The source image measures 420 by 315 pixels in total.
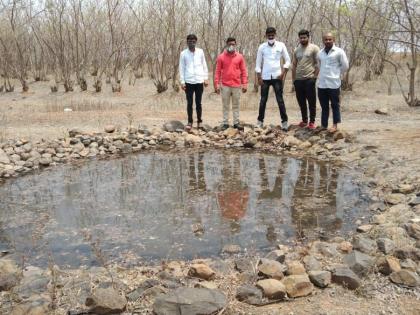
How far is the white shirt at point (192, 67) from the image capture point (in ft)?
23.5

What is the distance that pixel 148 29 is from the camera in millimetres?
15805

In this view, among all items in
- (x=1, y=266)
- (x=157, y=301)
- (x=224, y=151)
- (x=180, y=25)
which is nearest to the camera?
(x=157, y=301)

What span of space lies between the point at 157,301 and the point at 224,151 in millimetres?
4405

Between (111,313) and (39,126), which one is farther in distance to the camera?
(39,126)

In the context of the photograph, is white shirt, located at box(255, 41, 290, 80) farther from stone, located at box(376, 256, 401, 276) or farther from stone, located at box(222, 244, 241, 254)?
stone, located at box(376, 256, 401, 276)

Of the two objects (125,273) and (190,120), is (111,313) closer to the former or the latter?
(125,273)

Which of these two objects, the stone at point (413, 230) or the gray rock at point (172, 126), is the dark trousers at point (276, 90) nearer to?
the gray rock at point (172, 126)

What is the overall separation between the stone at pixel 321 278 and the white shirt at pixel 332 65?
4098mm

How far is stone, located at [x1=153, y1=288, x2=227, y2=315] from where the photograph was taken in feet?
8.26

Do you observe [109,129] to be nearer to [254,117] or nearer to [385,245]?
[254,117]

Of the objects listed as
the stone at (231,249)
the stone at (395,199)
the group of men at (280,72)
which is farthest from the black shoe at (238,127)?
the stone at (231,249)

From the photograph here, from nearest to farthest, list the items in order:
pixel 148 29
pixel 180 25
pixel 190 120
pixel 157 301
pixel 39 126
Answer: pixel 157 301, pixel 190 120, pixel 39 126, pixel 180 25, pixel 148 29

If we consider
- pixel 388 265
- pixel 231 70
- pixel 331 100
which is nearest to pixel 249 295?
pixel 388 265

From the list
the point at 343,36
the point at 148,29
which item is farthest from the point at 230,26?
the point at 343,36
